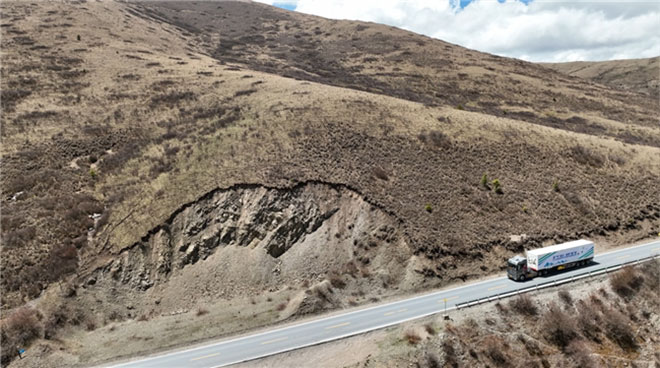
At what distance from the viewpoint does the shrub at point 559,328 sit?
Answer: 2478cm

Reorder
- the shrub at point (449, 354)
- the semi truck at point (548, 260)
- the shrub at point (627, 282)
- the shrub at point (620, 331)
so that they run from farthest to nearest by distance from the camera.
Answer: the semi truck at point (548, 260), the shrub at point (627, 282), the shrub at point (620, 331), the shrub at point (449, 354)

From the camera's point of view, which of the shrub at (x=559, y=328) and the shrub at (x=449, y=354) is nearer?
the shrub at (x=449, y=354)

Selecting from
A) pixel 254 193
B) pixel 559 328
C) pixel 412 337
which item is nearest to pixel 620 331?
pixel 559 328

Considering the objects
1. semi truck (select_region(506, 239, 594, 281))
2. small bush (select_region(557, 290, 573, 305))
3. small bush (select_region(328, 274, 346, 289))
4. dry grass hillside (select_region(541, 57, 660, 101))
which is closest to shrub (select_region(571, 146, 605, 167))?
semi truck (select_region(506, 239, 594, 281))

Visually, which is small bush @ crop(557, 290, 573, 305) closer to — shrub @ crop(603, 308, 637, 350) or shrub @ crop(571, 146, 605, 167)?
shrub @ crop(603, 308, 637, 350)

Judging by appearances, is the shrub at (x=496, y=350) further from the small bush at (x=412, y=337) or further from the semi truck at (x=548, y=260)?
the semi truck at (x=548, y=260)

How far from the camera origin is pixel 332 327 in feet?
84.8

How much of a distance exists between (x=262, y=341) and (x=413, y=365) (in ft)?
35.2

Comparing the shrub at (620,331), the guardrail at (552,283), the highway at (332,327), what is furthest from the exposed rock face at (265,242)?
the shrub at (620,331)

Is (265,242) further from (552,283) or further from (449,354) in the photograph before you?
(552,283)

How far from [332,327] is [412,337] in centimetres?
593

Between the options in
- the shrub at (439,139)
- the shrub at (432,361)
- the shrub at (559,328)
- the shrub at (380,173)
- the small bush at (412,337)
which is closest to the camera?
the shrub at (432,361)

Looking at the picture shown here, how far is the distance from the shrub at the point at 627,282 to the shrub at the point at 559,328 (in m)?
6.66

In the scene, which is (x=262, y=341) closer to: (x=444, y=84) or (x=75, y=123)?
(x=75, y=123)
